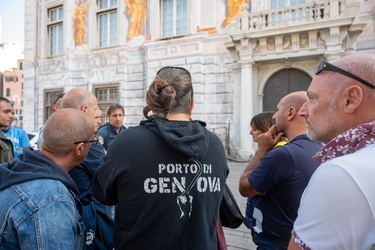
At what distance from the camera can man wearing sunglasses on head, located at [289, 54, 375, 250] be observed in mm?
758

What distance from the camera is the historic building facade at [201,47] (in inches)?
364

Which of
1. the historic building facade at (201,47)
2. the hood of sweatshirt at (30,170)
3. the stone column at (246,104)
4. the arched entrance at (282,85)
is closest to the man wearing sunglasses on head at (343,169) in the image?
the hood of sweatshirt at (30,170)

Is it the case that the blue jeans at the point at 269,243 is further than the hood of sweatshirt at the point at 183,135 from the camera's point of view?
Yes

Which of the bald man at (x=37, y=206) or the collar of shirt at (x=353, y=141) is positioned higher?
the collar of shirt at (x=353, y=141)

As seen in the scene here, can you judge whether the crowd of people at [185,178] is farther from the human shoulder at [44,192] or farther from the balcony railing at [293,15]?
the balcony railing at [293,15]

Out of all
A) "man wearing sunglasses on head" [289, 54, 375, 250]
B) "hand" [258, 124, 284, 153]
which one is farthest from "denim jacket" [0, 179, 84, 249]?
"hand" [258, 124, 284, 153]

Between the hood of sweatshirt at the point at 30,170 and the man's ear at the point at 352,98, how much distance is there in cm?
130

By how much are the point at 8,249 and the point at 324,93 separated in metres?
1.55

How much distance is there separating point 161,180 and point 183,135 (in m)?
0.26

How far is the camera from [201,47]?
11.3 meters

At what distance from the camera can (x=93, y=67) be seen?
13.8 m

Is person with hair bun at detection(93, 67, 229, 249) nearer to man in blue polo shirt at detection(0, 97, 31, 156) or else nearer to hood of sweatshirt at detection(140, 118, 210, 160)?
hood of sweatshirt at detection(140, 118, 210, 160)

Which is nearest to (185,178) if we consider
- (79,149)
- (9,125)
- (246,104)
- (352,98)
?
(79,149)

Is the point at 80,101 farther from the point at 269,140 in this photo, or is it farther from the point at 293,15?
the point at 293,15
